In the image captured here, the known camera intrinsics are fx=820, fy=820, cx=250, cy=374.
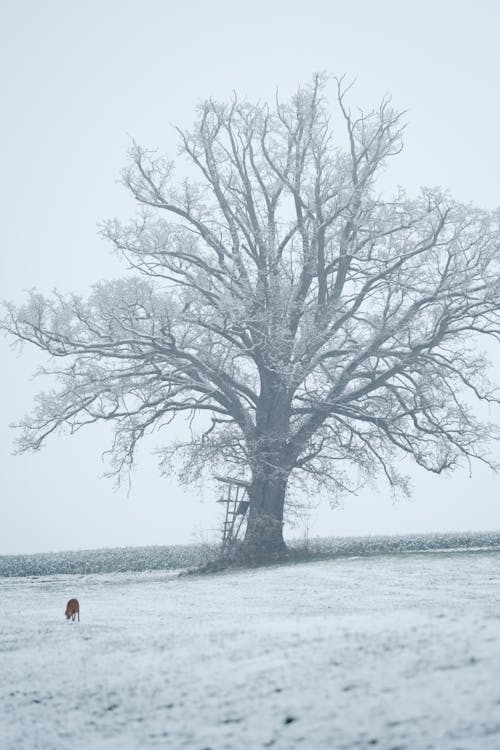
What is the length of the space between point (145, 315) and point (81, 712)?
18.0 metres

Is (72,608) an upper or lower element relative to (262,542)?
lower

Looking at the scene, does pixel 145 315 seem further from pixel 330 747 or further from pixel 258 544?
pixel 330 747

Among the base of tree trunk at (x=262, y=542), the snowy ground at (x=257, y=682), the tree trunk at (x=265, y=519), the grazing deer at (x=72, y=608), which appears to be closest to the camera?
the snowy ground at (x=257, y=682)

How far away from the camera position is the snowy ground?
16.0 feet

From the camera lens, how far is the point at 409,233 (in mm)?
23766

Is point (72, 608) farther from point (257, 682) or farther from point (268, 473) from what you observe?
point (268, 473)

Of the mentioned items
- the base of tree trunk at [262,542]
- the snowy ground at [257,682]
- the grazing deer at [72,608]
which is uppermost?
the base of tree trunk at [262,542]

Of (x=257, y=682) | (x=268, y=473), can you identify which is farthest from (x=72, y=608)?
(x=268, y=473)

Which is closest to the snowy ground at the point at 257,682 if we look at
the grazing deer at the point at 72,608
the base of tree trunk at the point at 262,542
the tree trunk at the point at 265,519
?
the grazing deer at the point at 72,608

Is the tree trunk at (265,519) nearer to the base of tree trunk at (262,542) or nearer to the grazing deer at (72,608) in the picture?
the base of tree trunk at (262,542)

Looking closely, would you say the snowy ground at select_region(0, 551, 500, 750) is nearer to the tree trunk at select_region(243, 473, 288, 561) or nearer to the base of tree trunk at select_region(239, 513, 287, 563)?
the base of tree trunk at select_region(239, 513, 287, 563)

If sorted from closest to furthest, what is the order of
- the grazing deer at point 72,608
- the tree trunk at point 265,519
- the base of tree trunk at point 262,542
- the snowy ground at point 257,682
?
the snowy ground at point 257,682
the grazing deer at point 72,608
the base of tree trunk at point 262,542
the tree trunk at point 265,519

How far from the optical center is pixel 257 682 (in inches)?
236

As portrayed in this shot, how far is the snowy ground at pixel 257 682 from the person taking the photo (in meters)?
4.88
